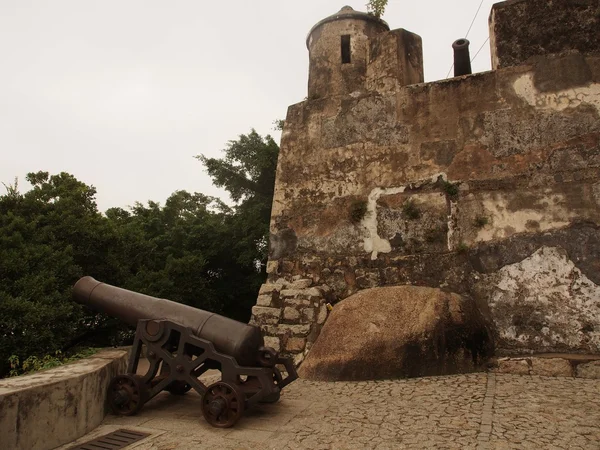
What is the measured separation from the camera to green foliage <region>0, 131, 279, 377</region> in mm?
5320

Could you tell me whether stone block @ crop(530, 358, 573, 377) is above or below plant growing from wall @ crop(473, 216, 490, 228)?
below

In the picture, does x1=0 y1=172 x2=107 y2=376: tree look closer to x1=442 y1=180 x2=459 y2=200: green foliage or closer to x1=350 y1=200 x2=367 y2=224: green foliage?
x1=350 y1=200 x2=367 y2=224: green foliage

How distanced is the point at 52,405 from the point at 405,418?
9.28 feet

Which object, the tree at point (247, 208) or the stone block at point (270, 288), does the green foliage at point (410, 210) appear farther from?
the tree at point (247, 208)

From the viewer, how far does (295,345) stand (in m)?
5.87

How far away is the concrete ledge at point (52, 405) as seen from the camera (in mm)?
3191

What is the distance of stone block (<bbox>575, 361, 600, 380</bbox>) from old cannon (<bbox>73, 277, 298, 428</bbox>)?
3.12m

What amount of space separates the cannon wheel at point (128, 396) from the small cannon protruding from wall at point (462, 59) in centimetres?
597

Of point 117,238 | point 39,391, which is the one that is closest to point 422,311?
point 39,391

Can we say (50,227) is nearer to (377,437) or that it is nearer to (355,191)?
(355,191)

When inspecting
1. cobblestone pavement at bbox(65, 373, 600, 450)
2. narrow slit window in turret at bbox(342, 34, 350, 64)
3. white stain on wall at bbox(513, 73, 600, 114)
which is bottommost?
cobblestone pavement at bbox(65, 373, 600, 450)

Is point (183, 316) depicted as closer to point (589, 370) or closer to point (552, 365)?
point (552, 365)

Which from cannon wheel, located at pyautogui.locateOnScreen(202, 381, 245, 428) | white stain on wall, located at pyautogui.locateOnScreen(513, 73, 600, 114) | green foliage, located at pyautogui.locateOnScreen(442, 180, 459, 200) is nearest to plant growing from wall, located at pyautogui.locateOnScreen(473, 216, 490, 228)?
green foliage, located at pyautogui.locateOnScreen(442, 180, 459, 200)

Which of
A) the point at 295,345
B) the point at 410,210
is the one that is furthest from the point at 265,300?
the point at 410,210
